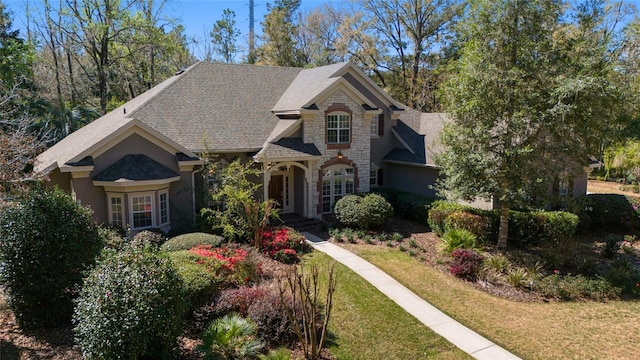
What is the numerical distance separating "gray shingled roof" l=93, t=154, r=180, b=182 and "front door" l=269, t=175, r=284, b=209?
6144 mm

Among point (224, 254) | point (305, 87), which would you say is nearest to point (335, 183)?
point (305, 87)

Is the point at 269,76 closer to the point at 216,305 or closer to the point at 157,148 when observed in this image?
the point at 157,148

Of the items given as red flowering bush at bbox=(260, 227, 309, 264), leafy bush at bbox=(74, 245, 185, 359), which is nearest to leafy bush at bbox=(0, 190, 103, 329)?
leafy bush at bbox=(74, 245, 185, 359)

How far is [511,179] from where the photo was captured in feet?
54.1

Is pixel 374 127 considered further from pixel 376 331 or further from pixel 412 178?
pixel 376 331

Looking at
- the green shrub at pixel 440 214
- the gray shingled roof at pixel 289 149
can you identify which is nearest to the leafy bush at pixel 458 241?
the green shrub at pixel 440 214

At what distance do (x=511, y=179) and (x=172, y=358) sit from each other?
13.6 metres

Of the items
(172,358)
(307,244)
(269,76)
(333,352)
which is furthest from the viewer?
(269,76)

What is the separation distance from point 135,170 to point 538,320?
49.7ft

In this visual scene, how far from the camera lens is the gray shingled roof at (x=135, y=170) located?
1661 centimetres

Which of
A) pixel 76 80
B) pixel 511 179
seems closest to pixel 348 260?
pixel 511 179

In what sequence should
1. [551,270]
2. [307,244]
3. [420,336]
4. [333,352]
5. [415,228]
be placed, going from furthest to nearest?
1. [415,228]
2. [307,244]
3. [551,270]
4. [420,336]
5. [333,352]

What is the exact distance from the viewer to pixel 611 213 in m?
21.9

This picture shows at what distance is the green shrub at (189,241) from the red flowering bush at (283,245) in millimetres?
1861
